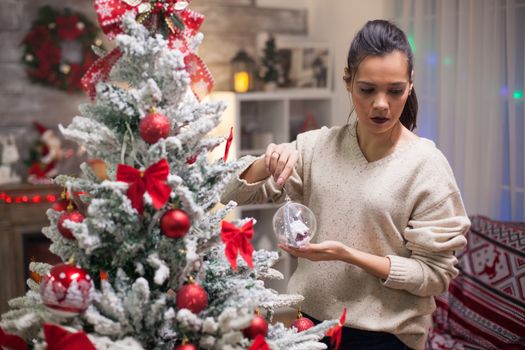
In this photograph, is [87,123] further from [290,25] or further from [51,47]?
[290,25]

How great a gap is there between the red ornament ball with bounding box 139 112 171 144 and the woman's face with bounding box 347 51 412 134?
497 mm

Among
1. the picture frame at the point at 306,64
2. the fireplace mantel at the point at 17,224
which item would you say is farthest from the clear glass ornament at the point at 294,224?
the picture frame at the point at 306,64

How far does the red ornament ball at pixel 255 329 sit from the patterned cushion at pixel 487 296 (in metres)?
1.50

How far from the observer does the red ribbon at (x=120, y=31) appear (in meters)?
1.03

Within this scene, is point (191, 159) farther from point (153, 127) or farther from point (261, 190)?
point (261, 190)

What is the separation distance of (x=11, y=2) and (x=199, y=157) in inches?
127

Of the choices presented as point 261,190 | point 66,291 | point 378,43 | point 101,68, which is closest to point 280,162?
point 261,190

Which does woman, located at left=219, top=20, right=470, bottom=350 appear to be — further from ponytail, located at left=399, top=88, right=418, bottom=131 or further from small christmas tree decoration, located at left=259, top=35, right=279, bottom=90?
small christmas tree decoration, located at left=259, top=35, right=279, bottom=90

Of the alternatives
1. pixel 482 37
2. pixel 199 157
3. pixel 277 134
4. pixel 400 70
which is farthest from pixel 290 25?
pixel 199 157

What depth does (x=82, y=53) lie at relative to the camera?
3863 millimetres

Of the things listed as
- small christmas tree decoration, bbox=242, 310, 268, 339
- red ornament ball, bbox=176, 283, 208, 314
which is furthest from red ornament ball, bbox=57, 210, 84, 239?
small christmas tree decoration, bbox=242, 310, 268, 339

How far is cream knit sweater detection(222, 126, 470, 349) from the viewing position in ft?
4.15

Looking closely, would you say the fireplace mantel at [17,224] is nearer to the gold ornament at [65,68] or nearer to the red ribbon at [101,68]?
the gold ornament at [65,68]

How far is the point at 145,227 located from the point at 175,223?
0.10 metres
